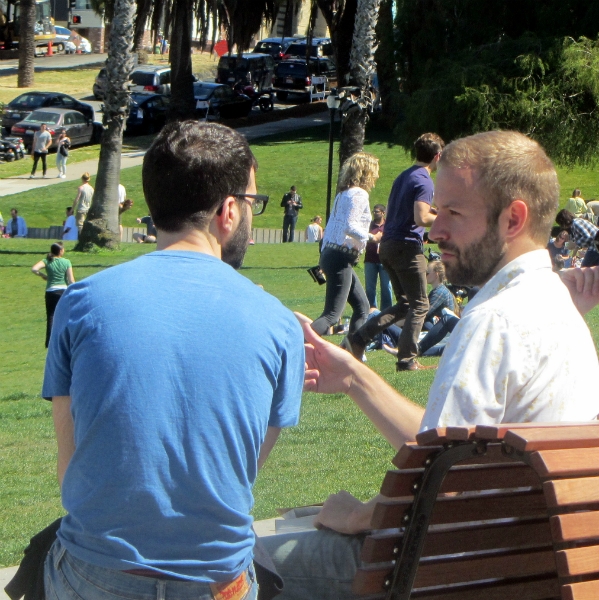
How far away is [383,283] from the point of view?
39.7 feet

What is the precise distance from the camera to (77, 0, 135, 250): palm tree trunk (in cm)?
2041

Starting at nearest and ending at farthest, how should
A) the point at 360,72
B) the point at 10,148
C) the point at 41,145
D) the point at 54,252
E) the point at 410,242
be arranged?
the point at 410,242, the point at 54,252, the point at 360,72, the point at 41,145, the point at 10,148

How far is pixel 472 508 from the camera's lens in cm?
250

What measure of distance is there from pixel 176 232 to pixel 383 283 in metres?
10.0

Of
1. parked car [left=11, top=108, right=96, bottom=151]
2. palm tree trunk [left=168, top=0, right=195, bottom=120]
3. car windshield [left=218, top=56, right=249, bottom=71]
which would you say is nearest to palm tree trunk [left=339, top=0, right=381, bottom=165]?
palm tree trunk [left=168, top=0, right=195, bottom=120]

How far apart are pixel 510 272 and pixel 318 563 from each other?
3.57ft

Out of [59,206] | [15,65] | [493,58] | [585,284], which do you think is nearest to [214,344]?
[585,284]

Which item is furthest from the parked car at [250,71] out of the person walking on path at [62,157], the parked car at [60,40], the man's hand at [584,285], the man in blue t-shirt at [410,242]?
the man's hand at [584,285]

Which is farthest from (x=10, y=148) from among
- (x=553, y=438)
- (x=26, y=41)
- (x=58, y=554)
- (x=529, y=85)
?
(x=553, y=438)

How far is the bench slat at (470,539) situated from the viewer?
2449mm

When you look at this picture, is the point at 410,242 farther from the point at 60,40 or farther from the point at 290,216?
the point at 60,40

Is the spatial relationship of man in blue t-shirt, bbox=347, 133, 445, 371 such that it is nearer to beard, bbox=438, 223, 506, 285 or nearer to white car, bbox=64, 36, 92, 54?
beard, bbox=438, 223, 506, 285

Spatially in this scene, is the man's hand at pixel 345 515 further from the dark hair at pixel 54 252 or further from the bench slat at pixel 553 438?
the dark hair at pixel 54 252

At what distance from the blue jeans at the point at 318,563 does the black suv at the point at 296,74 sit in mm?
44946
